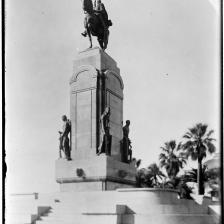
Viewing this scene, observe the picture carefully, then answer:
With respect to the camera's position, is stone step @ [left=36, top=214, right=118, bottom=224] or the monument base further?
the monument base

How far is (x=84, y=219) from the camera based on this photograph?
41.2 ft

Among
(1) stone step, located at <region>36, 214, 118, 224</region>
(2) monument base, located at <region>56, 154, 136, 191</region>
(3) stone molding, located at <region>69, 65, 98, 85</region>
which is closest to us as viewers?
(1) stone step, located at <region>36, 214, 118, 224</region>

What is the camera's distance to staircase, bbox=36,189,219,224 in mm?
12406

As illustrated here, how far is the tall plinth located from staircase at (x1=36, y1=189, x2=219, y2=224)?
1.93 metres

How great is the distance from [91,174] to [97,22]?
7.63 meters

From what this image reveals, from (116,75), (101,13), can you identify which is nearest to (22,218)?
(116,75)

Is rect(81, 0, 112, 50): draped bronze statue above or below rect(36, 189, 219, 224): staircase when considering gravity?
above

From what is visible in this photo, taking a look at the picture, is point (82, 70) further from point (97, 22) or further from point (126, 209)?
point (126, 209)

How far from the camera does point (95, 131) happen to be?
56.1ft

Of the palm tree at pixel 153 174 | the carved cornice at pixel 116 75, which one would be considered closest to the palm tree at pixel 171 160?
the palm tree at pixel 153 174

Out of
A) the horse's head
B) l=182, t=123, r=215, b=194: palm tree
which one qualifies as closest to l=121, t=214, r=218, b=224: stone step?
the horse's head

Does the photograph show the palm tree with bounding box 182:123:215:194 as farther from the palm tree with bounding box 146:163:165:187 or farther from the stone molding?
the stone molding

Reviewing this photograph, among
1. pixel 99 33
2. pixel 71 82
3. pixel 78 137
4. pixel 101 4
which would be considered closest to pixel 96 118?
pixel 78 137

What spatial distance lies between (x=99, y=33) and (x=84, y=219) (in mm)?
9948
